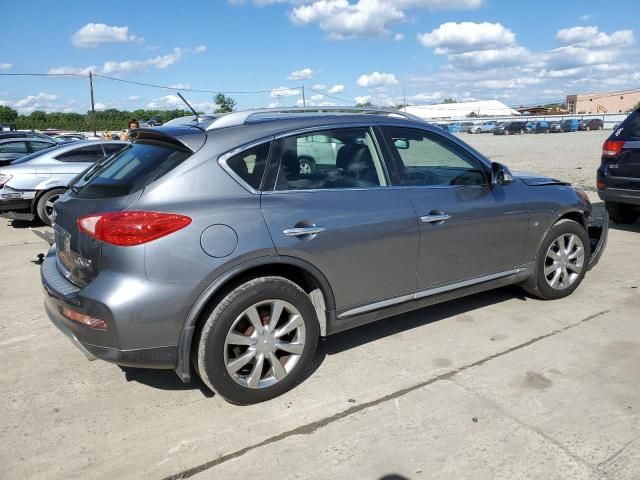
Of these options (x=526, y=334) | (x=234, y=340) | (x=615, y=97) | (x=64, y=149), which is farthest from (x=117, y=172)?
(x=615, y=97)

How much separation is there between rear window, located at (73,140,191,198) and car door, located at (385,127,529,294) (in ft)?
4.95

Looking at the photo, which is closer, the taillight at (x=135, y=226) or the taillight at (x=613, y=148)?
the taillight at (x=135, y=226)

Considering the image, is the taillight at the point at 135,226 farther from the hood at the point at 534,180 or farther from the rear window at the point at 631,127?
the rear window at the point at 631,127

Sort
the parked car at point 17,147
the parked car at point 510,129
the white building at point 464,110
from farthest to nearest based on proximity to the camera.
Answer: the white building at point 464,110
the parked car at point 510,129
the parked car at point 17,147

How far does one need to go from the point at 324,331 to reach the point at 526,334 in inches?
67.3

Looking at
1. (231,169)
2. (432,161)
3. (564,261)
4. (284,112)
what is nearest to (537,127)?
(564,261)

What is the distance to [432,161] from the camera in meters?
4.14

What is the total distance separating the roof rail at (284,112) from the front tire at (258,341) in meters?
1.00

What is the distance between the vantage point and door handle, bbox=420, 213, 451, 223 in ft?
11.9

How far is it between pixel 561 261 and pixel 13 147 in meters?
13.0

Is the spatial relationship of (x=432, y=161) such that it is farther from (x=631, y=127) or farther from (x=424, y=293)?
(x=631, y=127)

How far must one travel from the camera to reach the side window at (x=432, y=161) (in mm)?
3736

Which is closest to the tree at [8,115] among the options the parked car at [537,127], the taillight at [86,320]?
the parked car at [537,127]

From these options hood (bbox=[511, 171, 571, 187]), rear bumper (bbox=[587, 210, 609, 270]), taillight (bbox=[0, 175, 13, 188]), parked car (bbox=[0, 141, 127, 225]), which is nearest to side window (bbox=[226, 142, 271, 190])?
hood (bbox=[511, 171, 571, 187])
